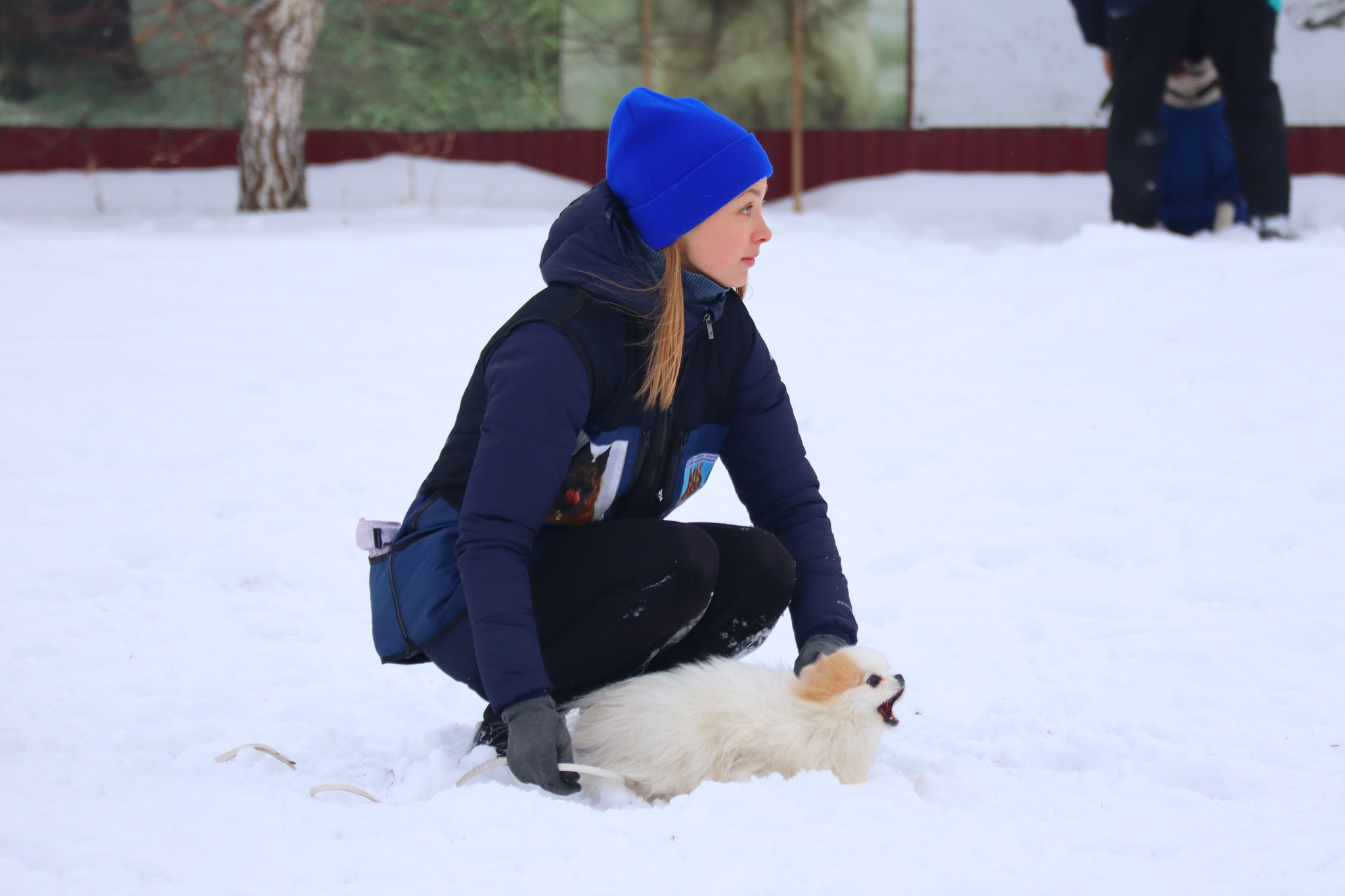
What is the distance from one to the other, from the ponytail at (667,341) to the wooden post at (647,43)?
673 cm

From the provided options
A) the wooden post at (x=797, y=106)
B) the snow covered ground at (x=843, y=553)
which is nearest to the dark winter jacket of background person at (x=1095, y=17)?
the snow covered ground at (x=843, y=553)

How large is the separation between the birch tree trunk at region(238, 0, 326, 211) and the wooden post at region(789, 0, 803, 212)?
3.22m

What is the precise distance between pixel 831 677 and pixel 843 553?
1.23m

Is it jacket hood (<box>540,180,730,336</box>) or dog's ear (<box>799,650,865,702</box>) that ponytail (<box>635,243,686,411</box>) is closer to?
jacket hood (<box>540,180,730,336</box>)

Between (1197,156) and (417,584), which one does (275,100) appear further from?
(417,584)

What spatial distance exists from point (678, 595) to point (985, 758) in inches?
23.8

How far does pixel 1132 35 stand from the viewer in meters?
5.25

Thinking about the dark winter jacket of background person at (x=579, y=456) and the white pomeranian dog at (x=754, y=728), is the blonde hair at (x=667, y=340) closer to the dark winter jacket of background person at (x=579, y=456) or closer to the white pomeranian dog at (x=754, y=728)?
the dark winter jacket of background person at (x=579, y=456)

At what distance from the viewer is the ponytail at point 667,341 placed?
1.67m

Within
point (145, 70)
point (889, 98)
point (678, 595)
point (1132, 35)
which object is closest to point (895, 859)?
point (678, 595)

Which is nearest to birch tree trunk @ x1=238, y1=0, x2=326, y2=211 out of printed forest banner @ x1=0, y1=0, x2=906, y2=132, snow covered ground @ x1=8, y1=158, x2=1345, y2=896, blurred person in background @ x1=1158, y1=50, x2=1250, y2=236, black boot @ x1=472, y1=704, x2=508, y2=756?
printed forest banner @ x1=0, y1=0, x2=906, y2=132

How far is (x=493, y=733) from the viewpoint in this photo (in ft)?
5.91

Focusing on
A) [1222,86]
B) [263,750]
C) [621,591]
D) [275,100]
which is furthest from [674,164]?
[275,100]

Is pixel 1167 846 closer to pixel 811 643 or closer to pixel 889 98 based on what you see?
pixel 811 643
